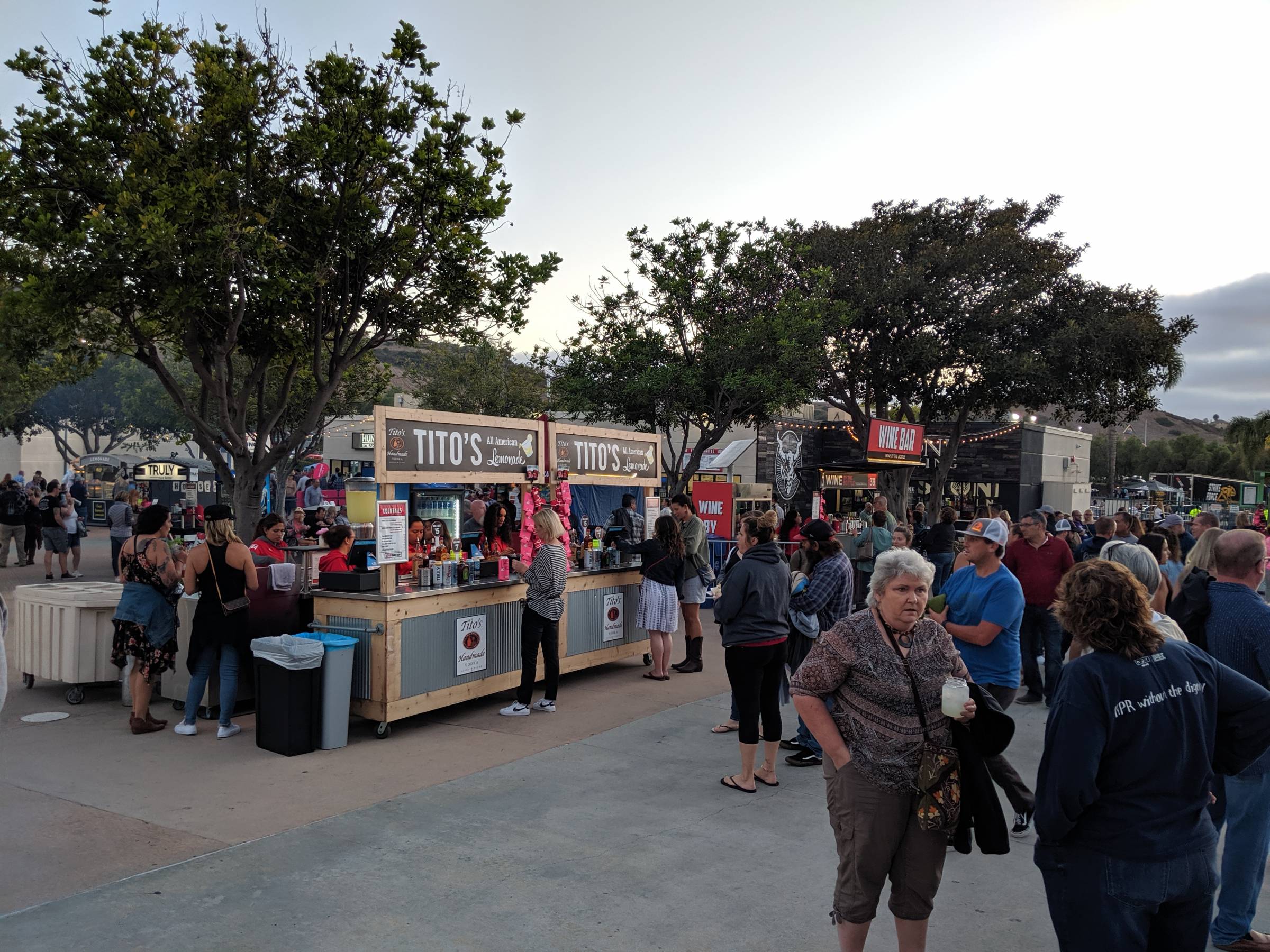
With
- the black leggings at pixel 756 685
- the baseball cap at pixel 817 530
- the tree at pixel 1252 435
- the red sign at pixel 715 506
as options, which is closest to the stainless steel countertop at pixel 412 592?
the black leggings at pixel 756 685

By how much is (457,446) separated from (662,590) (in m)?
2.87

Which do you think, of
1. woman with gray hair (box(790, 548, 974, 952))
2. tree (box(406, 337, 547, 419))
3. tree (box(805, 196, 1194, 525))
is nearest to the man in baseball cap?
woman with gray hair (box(790, 548, 974, 952))

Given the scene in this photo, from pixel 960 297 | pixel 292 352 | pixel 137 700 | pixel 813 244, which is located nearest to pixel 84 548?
pixel 292 352

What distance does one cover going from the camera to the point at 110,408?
5022cm

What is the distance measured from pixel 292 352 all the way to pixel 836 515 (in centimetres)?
1582

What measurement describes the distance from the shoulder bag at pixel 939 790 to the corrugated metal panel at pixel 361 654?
520 cm

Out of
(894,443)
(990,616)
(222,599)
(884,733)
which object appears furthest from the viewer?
(894,443)

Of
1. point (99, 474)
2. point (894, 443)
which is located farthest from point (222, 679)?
point (99, 474)

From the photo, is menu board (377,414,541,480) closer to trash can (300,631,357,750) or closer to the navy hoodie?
trash can (300,631,357,750)

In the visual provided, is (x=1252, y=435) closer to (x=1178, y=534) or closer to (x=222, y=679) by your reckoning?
(x=1178, y=534)

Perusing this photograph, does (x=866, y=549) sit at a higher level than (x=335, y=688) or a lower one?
higher

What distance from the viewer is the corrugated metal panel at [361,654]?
→ 291 inches

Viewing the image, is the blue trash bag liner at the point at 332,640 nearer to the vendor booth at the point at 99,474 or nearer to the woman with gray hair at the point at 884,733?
the woman with gray hair at the point at 884,733

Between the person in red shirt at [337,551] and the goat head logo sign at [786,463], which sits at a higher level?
the goat head logo sign at [786,463]
